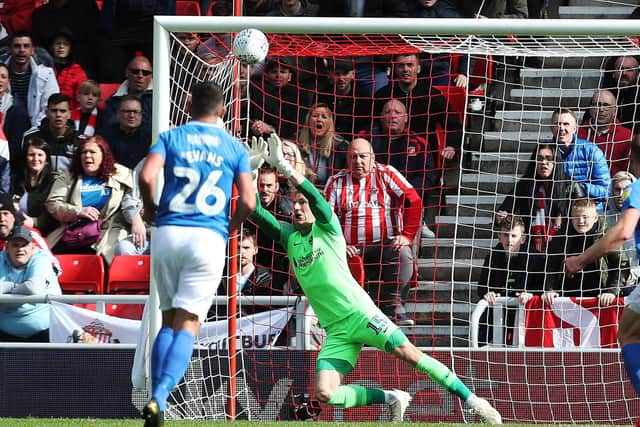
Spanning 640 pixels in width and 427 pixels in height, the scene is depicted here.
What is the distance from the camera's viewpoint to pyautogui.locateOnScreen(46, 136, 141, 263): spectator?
39.1ft

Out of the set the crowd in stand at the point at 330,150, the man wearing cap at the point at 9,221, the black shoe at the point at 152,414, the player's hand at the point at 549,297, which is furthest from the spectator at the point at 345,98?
the black shoe at the point at 152,414

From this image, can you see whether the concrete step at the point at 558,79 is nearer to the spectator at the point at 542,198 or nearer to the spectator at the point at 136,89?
the spectator at the point at 542,198

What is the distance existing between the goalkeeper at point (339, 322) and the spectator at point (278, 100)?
2.49 m

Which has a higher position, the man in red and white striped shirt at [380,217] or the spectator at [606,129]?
the spectator at [606,129]

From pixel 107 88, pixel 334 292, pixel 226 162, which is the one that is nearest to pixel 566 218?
pixel 334 292

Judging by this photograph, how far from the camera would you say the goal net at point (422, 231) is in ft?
32.4

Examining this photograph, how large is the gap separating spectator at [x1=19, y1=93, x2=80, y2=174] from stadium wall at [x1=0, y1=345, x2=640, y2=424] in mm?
2818

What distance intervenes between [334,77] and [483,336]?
10.3ft

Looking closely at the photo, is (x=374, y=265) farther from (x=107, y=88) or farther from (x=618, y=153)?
(x=107, y=88)

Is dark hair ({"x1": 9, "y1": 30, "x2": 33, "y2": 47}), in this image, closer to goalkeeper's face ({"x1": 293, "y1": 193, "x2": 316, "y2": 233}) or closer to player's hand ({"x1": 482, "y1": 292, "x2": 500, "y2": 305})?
goalkeeper's face ({"x1": 293, "y1": 193, "x2": 316, "y2": 233})

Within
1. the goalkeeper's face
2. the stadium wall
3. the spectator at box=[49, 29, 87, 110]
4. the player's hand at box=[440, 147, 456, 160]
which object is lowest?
the stadium wall

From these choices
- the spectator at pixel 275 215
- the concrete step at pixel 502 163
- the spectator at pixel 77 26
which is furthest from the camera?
the spectator at pixel 77 26

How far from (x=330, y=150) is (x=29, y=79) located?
14.1ft

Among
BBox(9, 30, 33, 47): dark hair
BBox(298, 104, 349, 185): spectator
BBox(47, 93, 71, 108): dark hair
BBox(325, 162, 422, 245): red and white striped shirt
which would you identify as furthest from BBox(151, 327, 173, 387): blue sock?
BBox(9, 30, 33, 47): dark hair
